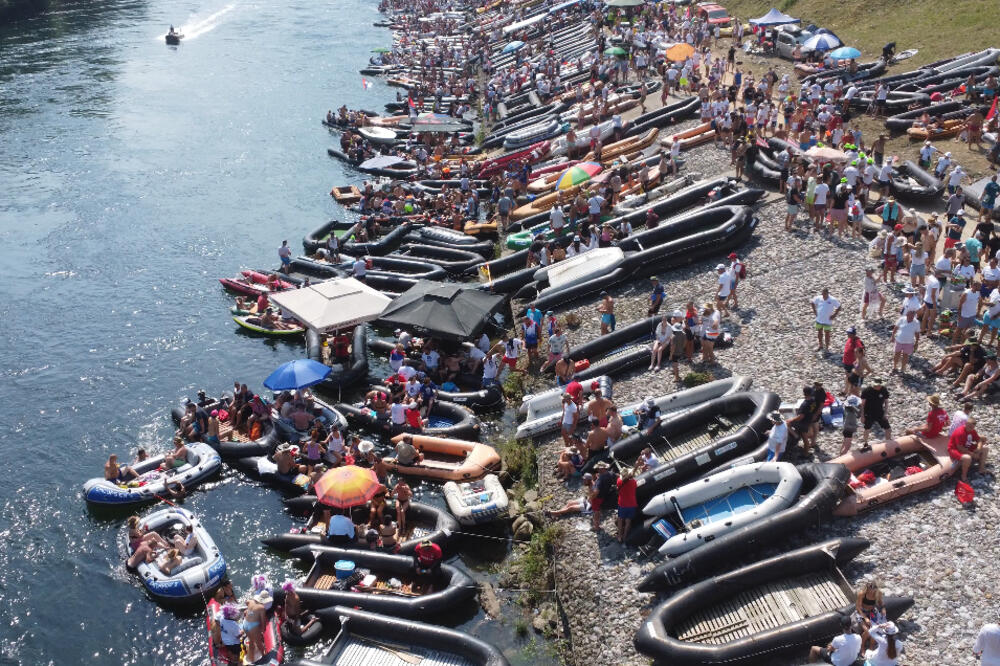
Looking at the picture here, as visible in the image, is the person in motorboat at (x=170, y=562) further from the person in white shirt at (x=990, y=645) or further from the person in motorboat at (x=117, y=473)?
the person in white shirt at (x=990, y=645)

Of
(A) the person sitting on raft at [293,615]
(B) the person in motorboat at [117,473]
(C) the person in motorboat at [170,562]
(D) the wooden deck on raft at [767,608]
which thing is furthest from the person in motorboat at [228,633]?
(D) the wooden deck on raft at [767,608]

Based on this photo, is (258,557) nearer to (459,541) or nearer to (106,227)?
(459,541)

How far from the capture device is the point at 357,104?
220 ft

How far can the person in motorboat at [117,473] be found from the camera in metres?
22.8

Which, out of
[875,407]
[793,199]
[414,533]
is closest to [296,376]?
[414,533]

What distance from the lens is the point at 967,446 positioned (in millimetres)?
17062

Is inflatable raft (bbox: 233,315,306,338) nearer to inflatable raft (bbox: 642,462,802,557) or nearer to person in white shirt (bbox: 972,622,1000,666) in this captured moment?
inflatable raft (bbox: 642,462,802,557)

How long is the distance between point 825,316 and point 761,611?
9.59 metres

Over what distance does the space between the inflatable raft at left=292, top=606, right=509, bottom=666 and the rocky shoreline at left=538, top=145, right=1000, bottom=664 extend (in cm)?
201

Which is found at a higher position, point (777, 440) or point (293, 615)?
point (777, 440)

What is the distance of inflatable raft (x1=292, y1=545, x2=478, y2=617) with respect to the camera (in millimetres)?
17719

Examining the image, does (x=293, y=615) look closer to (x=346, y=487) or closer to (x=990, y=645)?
(x=346, y=487)

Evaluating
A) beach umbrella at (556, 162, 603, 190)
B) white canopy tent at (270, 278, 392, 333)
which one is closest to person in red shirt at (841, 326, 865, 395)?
white canopy tent at (270, 278, 392, 333)

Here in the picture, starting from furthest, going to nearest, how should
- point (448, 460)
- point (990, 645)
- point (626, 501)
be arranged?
point (448, 460), point (626, 501), point (990, 645)
